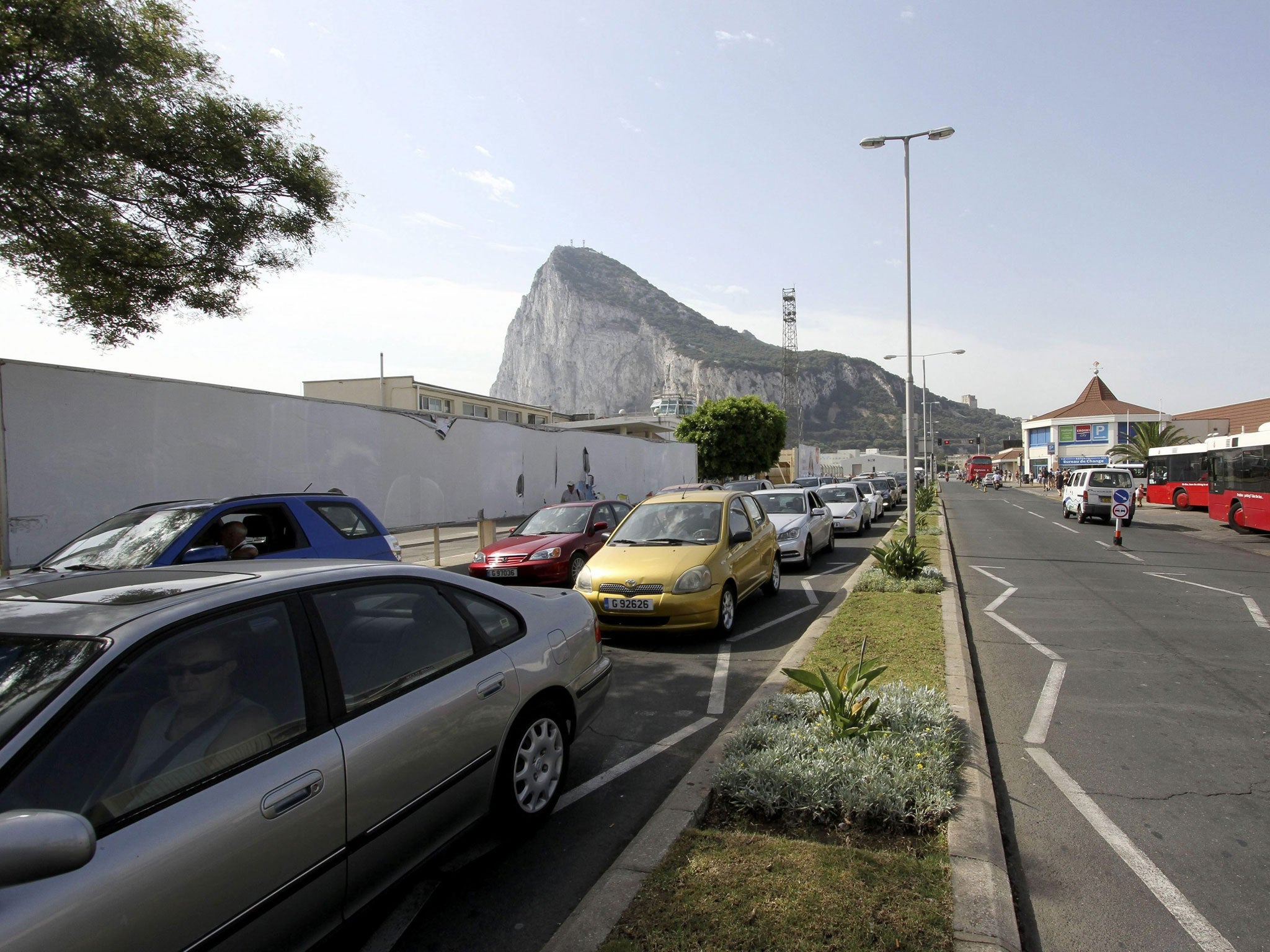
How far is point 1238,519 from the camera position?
2016cm

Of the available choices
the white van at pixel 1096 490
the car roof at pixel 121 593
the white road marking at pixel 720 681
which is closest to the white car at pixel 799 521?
the white road marking at pixel 720 681

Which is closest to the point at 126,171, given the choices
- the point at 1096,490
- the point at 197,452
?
the point at 197,452

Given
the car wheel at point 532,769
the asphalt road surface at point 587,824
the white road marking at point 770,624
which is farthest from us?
the white road marking at point 770,624

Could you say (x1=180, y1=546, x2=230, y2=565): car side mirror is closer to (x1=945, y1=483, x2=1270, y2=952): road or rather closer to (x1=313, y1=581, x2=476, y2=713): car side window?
(x1=313, y1=581, x2=476, y2=713): car side window

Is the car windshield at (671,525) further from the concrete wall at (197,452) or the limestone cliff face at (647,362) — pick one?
the limestone cliff face at (647,362)

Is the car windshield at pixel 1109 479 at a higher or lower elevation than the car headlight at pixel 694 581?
higher

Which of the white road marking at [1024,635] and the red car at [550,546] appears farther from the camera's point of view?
the red car at [550,546]

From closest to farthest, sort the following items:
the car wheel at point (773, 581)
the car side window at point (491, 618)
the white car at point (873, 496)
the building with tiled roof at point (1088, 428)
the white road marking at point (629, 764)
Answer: the car side window at point (491, 618)
the white road marking at point (629, 764)
the car wheel at point (773, 581)
the white car at point (873, 496)
the building with tiled roof at point (1088, 428)

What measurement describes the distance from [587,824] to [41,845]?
2.61 metres

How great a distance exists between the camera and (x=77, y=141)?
748 cm

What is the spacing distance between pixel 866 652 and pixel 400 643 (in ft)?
15.3

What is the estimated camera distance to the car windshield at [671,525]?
843 centimetres

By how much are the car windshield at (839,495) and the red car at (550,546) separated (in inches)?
368

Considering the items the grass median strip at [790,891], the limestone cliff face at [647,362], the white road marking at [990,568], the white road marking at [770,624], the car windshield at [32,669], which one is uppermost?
the limestone cliff face at [647,362]
